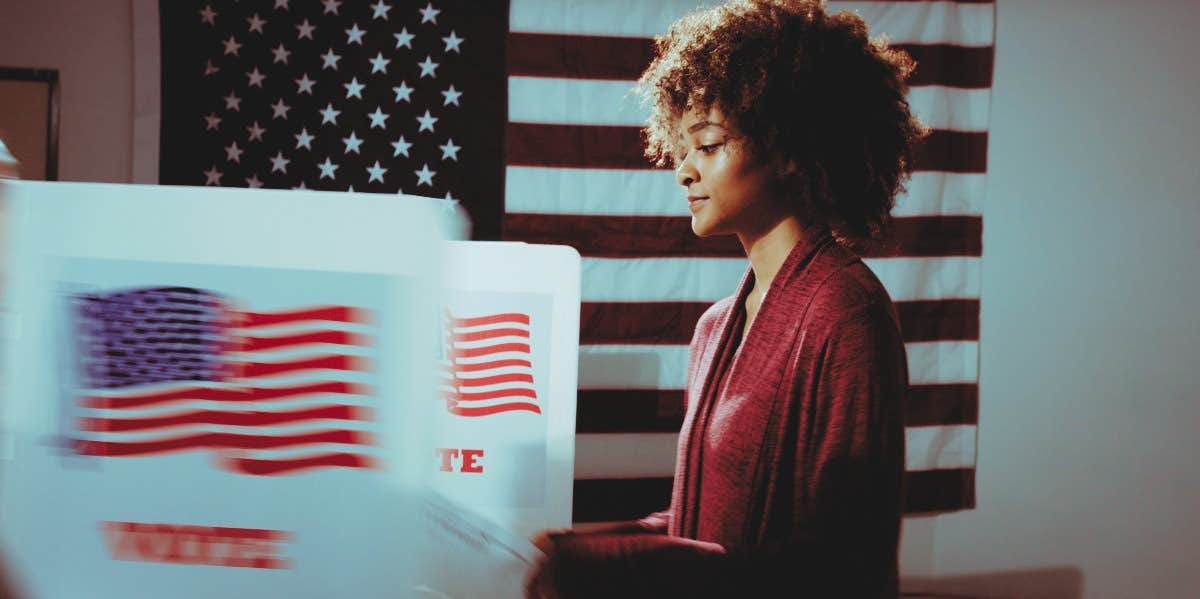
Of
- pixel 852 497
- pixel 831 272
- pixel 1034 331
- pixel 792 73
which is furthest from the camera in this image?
pixel 1034 331

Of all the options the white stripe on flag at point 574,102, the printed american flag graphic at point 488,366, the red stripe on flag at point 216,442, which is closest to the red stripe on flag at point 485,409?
the printed american flag graphic at point 488,366

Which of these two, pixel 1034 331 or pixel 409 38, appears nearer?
pixel 409 38

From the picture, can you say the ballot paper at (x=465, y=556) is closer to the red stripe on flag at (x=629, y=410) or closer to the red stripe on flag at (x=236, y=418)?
the red stripe on flag at (x=236, y=418)

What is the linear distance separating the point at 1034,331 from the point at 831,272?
4.56 ft

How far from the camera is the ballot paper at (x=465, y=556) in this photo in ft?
1.39

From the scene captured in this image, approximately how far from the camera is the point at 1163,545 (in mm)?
1924

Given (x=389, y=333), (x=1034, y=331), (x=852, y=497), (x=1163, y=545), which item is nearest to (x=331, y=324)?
(x=389, y=333)

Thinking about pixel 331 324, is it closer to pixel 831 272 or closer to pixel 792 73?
pixel 831 272

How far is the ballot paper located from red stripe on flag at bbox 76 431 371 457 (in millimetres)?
50

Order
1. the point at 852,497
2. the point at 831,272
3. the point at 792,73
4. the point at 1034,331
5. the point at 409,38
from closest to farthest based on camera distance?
1. the point at 852,497
2. the point at 831,272
3. the point at 792,73
4. the point at 409,38
5. the point at 1034,331

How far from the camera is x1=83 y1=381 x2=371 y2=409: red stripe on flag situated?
35cm

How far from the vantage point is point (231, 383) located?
0.36 metres

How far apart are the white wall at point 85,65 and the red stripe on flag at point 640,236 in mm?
841

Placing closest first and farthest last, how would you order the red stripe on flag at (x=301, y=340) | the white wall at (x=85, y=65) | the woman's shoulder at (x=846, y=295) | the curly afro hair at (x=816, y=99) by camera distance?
1. the red stripe on flag at (x=301, y=340)
2. the woman's shoulder at (x=846, y=295)
3. the curly afro hair at (x=816, y=99)
4. the white wall at (x=85, y=65)
